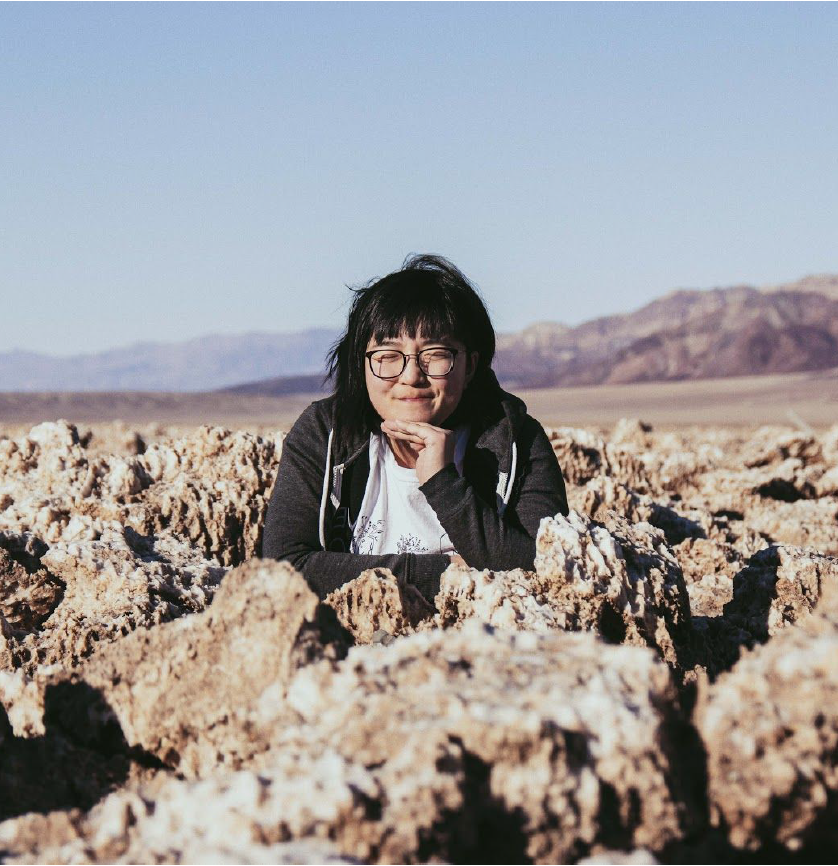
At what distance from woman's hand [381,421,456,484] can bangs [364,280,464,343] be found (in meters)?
0.26

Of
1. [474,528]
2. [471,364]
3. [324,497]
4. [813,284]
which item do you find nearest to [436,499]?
[474,528]

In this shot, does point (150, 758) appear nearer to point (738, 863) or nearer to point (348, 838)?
point (348, 838)

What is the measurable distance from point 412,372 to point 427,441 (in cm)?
20

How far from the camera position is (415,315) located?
10.2ft

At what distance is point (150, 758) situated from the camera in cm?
196

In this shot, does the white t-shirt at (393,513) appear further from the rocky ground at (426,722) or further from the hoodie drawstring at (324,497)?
the rocky ground at (426,722)

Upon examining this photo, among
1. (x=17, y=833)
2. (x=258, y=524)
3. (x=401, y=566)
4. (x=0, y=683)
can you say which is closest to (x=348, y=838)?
(x=17, y=833)

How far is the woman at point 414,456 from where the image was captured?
3.06 metres

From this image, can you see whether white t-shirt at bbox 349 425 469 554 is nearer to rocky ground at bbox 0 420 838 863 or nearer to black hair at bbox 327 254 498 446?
black hair at bbox 327 254 498 446

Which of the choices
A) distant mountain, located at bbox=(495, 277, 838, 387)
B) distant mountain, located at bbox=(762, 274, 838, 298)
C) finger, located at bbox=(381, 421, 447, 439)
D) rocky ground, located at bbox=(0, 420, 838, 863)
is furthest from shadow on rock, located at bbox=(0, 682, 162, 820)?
distant mountain, located at bbox=(762, 274, 838, 298)

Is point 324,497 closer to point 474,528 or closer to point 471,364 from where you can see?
point 474,528

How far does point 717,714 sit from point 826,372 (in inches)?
2342

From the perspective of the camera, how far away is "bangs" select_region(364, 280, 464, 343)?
310cm

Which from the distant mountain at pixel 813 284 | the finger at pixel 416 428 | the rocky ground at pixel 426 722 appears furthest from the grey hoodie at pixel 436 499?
the distant mountain at pixel 813 284
